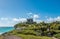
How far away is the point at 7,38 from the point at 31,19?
105833 millimetres

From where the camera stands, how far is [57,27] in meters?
79.1

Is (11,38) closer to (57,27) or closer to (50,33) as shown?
(50,33)

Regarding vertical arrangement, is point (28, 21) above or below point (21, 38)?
above

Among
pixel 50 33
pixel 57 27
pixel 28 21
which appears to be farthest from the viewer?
pixel 28 21

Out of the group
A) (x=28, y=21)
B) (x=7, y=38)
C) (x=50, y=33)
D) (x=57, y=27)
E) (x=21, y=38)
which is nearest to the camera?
(x=7, y=38)

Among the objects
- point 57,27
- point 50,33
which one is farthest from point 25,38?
point 57,27

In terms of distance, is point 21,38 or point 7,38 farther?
point 21,38

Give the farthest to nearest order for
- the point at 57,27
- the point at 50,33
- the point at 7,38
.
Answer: the point at 57,27 → the point at 50,33 → the point at 7,38

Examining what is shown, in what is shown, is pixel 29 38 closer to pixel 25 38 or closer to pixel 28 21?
pixel 25 38

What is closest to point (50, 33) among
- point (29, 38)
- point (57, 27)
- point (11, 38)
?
point (57, 27)

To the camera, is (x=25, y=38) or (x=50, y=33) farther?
(x=50, y=33)

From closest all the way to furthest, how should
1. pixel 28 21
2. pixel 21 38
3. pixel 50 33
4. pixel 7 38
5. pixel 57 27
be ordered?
pixel 7 38 < pixel 21 38 < pixel 50 33 < pixel 57 27 < pixel 28 21

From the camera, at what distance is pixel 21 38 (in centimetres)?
4300

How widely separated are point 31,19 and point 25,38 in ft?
335
